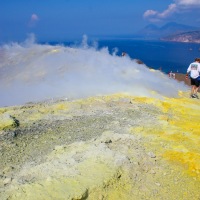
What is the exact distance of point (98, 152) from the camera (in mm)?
9859

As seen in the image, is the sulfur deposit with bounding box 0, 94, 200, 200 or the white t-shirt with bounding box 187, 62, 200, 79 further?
the white t-shirt with bounding box 187, 62, 200, 79

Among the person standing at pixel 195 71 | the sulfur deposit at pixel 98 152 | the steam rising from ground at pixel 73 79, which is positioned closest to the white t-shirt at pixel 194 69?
the person standing at pixel 195 71

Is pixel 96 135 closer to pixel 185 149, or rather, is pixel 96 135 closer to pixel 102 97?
pixel 185 149

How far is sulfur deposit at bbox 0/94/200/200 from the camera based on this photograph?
8336 mm

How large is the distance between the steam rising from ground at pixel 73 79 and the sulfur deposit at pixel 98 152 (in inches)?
128

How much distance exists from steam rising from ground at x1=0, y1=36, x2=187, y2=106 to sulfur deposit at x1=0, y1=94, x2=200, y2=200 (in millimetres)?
3251

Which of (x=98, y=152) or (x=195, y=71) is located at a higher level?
(x=195, y=71)

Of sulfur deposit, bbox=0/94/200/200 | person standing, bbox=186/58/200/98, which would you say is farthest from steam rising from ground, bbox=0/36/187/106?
sulfur deposit, bbox=0/94/200/200

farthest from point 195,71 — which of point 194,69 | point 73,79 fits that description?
point 73,79

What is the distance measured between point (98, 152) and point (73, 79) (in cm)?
1120

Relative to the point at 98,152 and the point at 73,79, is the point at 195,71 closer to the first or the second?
the point at 73,79

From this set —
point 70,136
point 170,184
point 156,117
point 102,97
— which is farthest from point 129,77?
point 170,184

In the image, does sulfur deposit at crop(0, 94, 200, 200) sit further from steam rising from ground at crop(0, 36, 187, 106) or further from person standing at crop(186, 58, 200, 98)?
person standing at crop(186, 58, 200, 98)

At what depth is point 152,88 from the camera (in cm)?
1956
